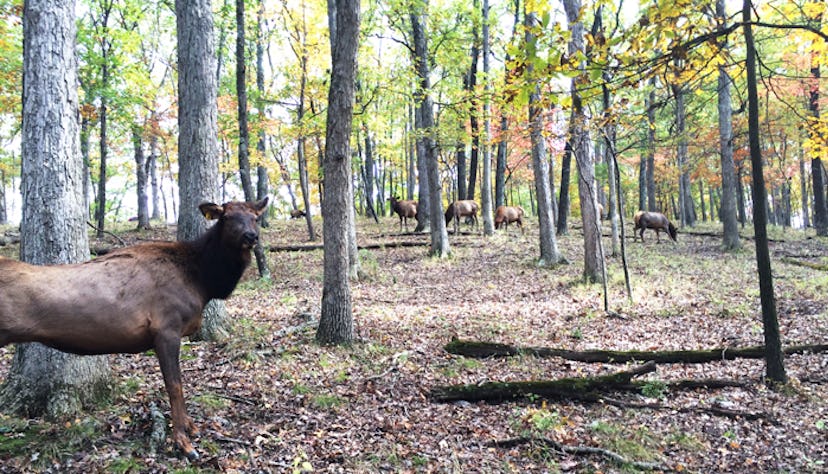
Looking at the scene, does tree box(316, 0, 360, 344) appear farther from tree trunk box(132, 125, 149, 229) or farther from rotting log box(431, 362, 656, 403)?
tree trunk box(132, 125, 149, 229)

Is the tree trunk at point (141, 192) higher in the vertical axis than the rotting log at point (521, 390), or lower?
higher

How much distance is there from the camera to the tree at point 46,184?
4.29 metres

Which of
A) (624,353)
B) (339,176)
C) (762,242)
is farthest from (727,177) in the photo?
(339,176)

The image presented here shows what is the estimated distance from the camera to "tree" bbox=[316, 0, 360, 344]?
691 cm

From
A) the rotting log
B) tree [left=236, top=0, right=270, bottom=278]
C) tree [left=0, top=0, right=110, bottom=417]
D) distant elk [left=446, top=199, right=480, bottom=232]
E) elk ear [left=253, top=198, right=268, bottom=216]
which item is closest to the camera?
tree [left=0, top=0, right=110, bottom=417]

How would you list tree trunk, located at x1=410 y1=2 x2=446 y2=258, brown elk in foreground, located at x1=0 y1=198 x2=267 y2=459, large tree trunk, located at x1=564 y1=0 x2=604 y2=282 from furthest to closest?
tree trunk, located at x1=410 y1=2 x2=446 y2=258 < large tree trunk, located at x1=564 y1=0 x2=604 y2=282 < brown elk in foreground, located at x1=0 y1=198 x2=267 y2=459

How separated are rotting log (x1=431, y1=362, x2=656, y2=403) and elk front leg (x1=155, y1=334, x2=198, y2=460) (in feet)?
9.65

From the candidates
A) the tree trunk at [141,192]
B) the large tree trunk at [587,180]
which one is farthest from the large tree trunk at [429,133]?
the tree trunk at [141,192]

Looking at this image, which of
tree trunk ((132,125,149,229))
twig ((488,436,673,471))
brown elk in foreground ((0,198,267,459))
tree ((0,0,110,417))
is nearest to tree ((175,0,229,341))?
tree ((0,0,110,417))

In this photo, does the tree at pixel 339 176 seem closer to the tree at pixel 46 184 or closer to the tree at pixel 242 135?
the tree at pixel 46 184

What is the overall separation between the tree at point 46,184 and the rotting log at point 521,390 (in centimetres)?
404

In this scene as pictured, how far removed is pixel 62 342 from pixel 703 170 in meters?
35.2

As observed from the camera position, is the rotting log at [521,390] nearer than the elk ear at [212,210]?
No

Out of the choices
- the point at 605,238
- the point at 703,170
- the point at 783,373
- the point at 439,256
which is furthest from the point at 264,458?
the point at 703,170
